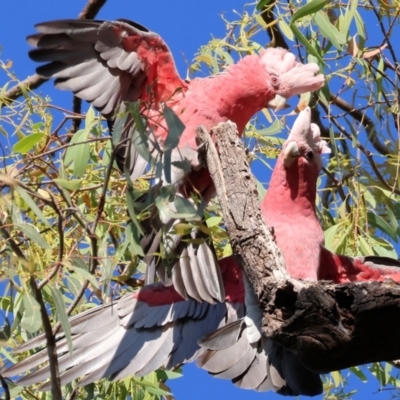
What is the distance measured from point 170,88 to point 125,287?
759 mm

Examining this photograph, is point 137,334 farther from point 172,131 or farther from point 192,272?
point 172,131

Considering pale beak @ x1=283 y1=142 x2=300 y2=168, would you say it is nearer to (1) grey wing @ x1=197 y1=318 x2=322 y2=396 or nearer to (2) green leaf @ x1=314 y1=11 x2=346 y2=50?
(2) green leaf @ x1=314 y1=11 x2=346 y2=50

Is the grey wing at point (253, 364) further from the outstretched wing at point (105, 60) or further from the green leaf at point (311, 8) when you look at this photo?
the green leaf at point (311, 8)

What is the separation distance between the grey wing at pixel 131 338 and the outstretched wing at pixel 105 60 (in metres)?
0.62

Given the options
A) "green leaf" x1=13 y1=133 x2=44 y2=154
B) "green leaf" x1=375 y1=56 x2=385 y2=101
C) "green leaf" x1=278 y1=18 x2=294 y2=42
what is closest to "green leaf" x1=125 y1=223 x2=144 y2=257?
"green leaf" x1=13 y1=133 x2=44 y2=154

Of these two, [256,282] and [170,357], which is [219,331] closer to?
[170,357]

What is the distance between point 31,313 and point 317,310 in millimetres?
596

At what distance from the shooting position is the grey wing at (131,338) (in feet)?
9.59

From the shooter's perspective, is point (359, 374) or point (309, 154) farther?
point (359, 374)

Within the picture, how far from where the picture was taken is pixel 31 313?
6.87 feet

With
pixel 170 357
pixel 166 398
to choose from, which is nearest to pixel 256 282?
pixel 170 357

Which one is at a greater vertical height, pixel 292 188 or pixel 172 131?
pixel 172 131

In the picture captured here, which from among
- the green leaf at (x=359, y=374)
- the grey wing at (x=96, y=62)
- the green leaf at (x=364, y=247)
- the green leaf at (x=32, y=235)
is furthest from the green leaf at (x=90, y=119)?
the green leaf at (x=359, y=374)

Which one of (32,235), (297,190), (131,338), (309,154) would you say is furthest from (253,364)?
(32,235)
